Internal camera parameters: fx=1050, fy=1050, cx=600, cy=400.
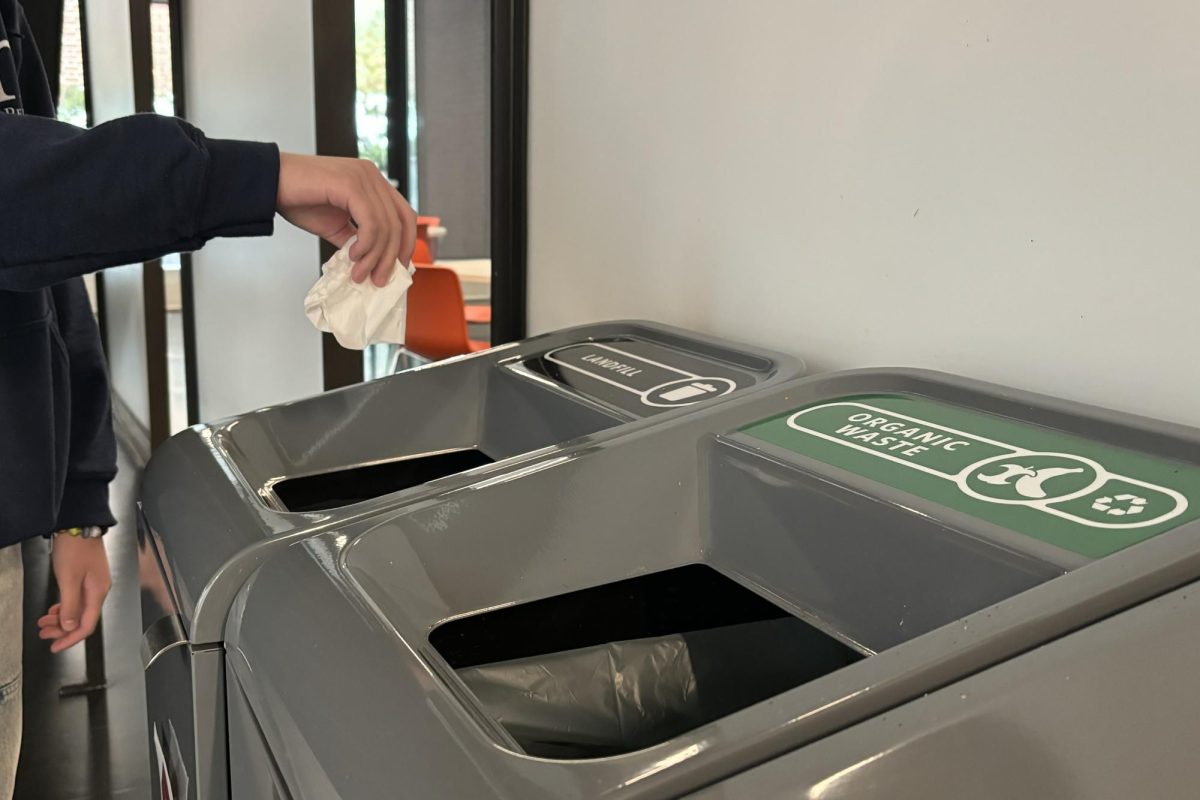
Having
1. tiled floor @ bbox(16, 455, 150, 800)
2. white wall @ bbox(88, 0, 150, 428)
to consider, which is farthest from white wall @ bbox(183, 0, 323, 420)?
tiled floor @ bbox(16, 455, 150, 800)

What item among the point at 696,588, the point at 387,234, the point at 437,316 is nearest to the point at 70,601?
the point at 387,234

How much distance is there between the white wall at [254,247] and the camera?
2.23m

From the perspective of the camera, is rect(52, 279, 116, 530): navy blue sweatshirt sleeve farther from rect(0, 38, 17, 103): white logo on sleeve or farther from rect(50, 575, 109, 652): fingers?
rect(0, 38, 17, 103): white logo on sleeve

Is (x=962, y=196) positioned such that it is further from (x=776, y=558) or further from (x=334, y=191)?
(x=334, y=191)

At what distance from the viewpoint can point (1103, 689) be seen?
47 cm

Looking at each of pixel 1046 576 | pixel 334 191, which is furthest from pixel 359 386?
pixel 1046 576

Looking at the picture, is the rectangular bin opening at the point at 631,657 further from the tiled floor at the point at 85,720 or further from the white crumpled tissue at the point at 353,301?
the tiled floor at the point at 85,720

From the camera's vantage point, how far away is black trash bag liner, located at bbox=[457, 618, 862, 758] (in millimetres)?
695

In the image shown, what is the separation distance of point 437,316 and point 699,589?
2664 mm

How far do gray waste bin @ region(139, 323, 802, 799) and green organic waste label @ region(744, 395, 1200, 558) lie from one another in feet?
0.37

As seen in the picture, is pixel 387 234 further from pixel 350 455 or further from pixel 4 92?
pixel 4 92

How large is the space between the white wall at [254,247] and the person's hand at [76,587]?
3.34 ft

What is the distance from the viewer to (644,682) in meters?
0.75

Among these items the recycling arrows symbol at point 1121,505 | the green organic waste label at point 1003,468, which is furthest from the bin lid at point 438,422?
the recycling arrows symbol at point 1121,505
